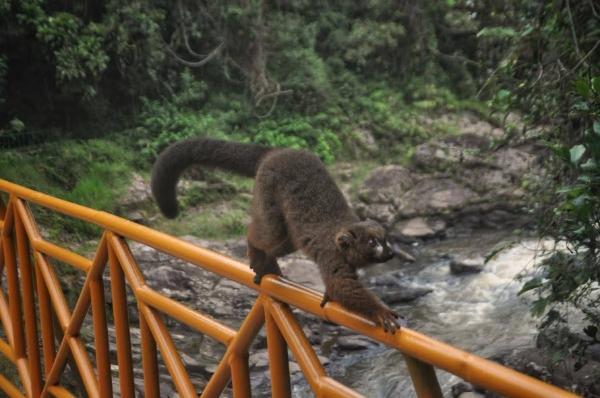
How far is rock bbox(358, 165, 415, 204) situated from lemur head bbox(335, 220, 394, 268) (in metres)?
8.15

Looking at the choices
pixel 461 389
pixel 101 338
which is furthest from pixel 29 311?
pixel 461 389

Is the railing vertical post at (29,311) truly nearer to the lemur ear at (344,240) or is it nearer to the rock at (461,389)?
the lemur ear at (344,240)

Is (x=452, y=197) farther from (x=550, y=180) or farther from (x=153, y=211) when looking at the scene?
(x=550, y=180)

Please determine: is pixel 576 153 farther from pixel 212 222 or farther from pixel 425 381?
pixel 212 222

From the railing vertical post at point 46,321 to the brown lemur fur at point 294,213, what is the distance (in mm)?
567

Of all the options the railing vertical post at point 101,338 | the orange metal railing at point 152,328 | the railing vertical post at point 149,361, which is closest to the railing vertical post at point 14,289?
the orange metal railing at point 152,328

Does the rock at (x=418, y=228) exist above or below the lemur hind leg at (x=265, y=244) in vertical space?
below

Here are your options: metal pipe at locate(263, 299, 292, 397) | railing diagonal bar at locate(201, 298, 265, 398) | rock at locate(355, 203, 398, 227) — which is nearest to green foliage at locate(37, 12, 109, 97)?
rock at locate(355, 203, 398, 227)

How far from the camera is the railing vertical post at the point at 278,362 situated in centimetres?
151

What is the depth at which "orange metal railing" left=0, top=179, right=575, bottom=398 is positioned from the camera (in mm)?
1161

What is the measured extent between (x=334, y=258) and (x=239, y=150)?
2.83ft

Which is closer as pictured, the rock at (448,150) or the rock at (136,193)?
the rock at (136,193)

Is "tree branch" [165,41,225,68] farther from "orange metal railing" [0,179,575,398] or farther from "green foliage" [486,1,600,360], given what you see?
"orange metal railing" [0,179,575,398]

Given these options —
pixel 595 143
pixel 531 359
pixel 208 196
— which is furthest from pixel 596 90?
pixel 208 196
